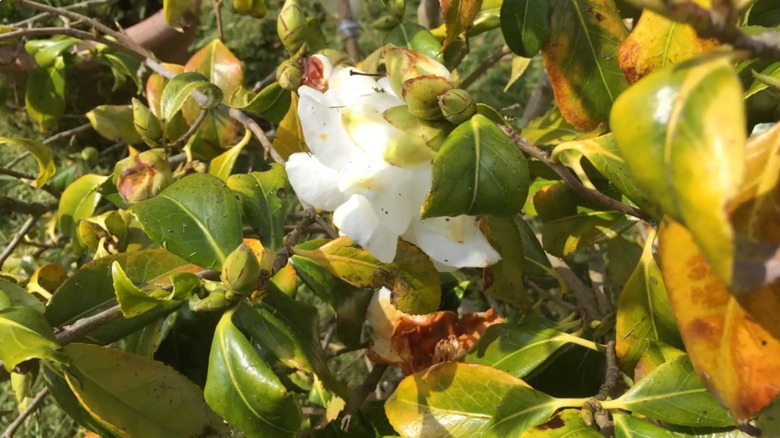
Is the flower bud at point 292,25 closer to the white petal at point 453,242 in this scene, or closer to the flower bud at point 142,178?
the flower bud at point 142,178

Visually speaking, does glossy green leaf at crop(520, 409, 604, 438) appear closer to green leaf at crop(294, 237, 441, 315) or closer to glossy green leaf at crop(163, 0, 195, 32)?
green leaf at crop(294, 237, 441, 315)

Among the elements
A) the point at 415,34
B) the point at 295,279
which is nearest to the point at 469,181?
the point at 295,279

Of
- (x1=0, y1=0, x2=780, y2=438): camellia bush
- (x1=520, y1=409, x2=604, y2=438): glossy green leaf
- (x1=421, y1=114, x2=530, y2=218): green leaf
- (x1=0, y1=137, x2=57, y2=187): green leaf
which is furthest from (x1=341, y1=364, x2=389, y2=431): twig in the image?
(x1=0, y1=137, x2=57, y2=187): green leaf

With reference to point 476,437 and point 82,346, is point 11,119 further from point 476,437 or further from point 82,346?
point 476,437

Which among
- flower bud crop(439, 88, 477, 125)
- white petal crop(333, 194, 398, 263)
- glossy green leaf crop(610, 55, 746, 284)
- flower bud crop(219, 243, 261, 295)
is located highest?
glossy green leaf crop(610, 55, 746, 284)

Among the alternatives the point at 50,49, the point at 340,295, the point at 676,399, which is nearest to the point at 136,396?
the point at 340,295

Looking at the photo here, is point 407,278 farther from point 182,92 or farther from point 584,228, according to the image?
point 182,92

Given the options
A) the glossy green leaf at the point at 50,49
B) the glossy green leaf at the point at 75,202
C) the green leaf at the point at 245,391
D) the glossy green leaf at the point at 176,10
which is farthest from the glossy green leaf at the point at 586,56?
the glossy green leaf at the point at 50,49
